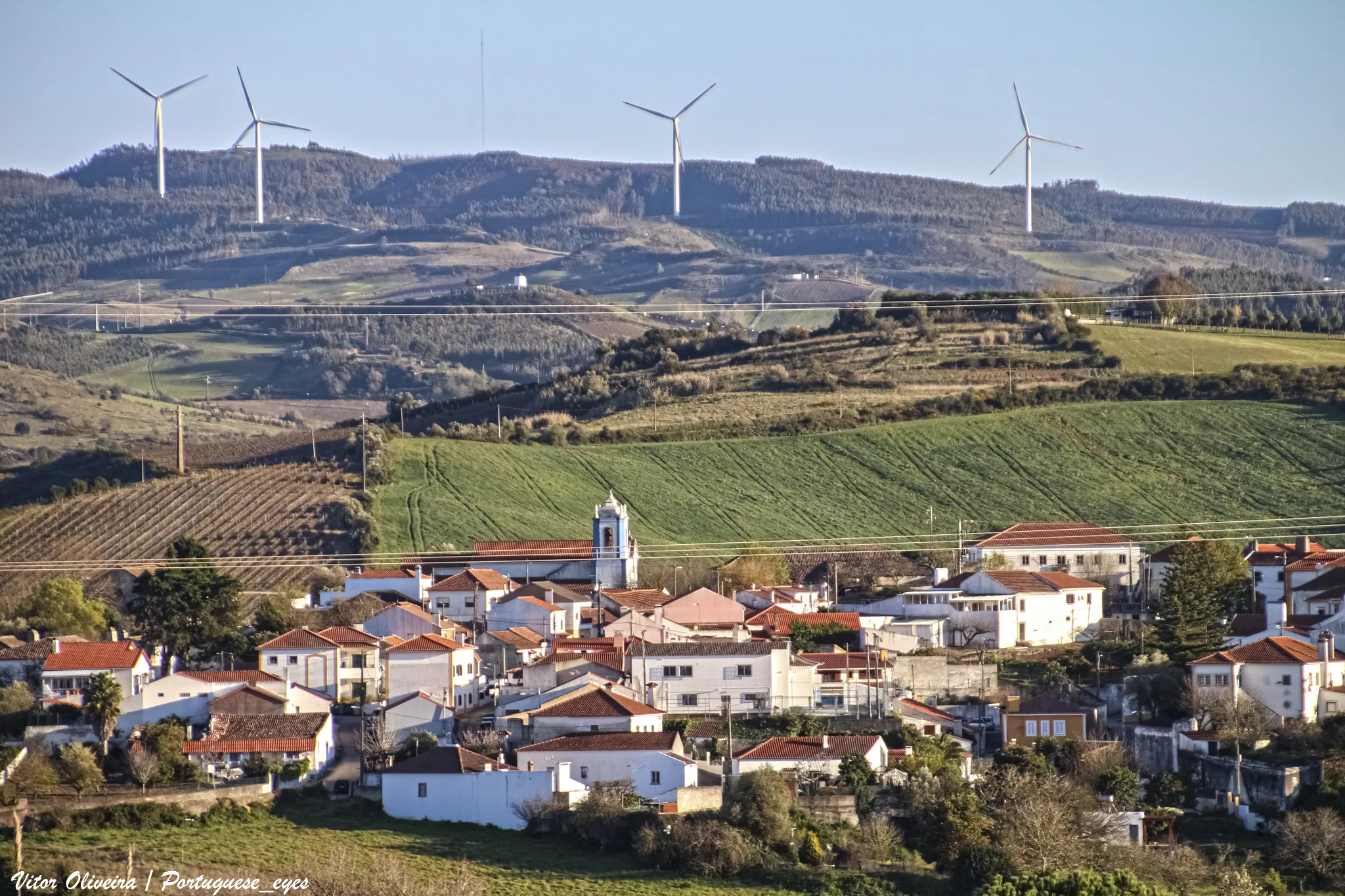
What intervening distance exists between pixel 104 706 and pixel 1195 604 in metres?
27.1

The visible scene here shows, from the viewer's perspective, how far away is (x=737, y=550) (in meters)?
76.4

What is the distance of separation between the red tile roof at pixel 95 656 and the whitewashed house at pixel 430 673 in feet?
19.9

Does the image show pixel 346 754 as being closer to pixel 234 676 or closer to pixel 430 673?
pixel 234 676

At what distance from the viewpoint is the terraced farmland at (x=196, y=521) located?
76.4 meters

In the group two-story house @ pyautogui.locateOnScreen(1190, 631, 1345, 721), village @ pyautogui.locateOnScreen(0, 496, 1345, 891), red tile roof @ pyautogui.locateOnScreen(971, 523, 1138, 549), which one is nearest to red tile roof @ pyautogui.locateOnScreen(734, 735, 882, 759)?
village @ pyautogui.locateOnScreen(0, 496, 1345, 891)

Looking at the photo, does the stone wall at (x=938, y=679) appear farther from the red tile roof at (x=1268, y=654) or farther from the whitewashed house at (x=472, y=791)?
the whitewashed house at (x=472, y=791)

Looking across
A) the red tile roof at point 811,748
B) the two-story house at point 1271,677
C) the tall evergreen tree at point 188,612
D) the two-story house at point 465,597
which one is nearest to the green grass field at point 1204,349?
the two-story house at point 465,597

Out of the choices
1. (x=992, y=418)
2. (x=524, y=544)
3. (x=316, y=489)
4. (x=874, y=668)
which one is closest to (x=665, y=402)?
(x=992, y=418)

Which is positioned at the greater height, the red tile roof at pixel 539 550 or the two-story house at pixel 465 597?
the red tile roof at pixel 539 550

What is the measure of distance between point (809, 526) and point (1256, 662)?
31064mm

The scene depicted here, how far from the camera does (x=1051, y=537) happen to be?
72.4 m

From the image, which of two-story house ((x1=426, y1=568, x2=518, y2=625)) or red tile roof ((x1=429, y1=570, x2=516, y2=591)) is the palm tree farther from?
red tile roof ((x1=429, y1=570, x2=516, y2=591))

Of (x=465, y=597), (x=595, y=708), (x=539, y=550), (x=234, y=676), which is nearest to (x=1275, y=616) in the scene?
(x=595, y=708)

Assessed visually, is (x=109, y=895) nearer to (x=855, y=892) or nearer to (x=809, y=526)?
(x=855, y=892)
